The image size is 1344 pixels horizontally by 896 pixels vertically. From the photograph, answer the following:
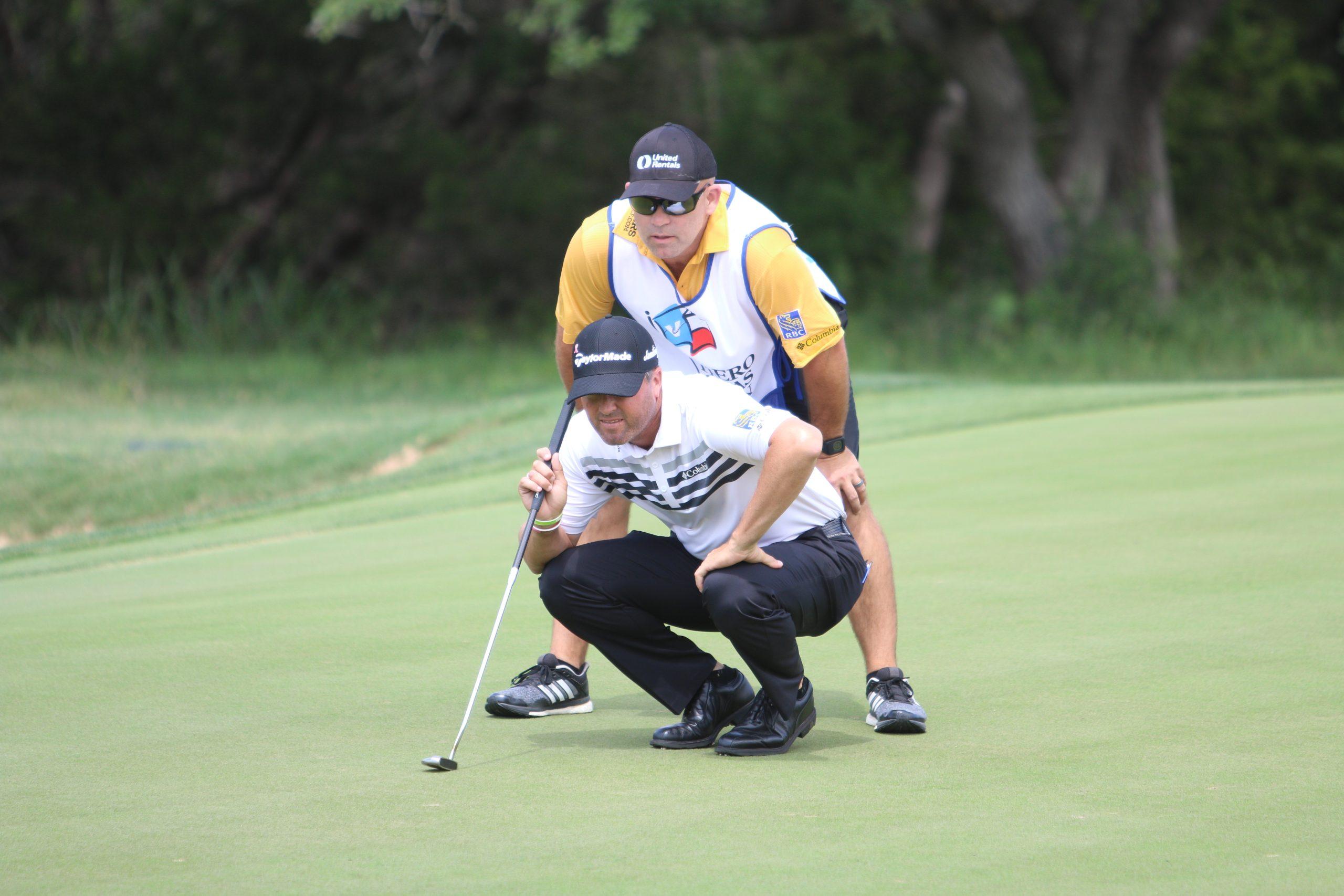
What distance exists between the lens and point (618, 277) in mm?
4488

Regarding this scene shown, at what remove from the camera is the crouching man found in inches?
151

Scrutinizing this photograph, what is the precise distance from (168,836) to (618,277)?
1.99 metres

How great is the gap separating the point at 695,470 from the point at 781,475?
0.25 meters

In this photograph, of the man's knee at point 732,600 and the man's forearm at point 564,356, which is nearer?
the man's knee at point 732,600

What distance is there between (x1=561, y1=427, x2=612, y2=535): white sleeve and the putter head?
0.76 metres

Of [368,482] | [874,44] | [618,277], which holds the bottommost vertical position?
[368,482]

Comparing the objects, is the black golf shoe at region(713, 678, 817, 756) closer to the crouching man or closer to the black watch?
the crouching man

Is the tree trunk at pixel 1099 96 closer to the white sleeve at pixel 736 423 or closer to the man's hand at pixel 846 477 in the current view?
the man's hand at pixel 846 477

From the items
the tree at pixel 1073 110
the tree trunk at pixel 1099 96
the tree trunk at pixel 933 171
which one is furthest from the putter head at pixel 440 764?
the tree trunk at pixel 933 171

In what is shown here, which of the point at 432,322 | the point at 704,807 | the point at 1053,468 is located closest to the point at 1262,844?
the point at 704,807

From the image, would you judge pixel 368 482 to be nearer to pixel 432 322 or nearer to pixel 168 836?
pixel 168 836

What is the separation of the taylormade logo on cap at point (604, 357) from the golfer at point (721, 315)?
534 millimetres

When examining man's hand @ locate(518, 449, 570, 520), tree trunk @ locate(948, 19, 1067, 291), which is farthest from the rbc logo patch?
tree trunk @ locate(948, 19, 1067, 291)

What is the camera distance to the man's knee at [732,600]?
3871mm
